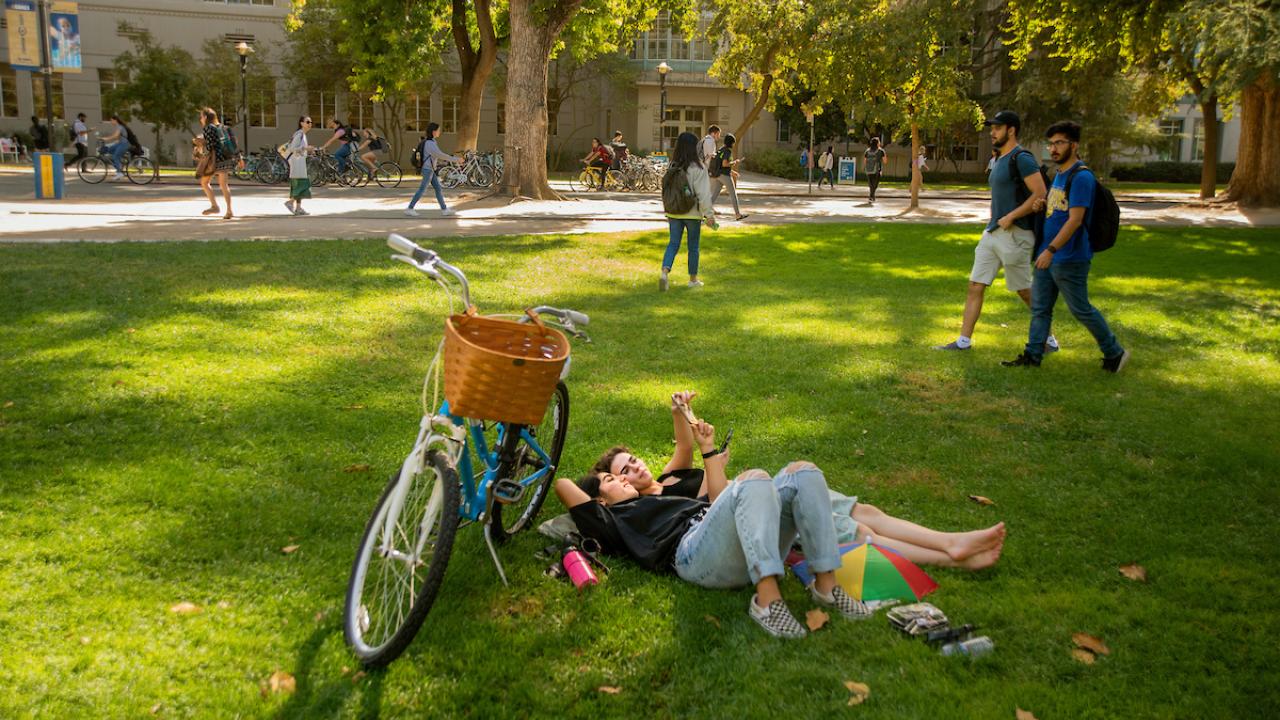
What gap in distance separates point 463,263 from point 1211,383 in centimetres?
840

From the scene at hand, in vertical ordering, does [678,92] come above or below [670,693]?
above

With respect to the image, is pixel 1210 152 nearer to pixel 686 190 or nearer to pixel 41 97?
pixel 686 190

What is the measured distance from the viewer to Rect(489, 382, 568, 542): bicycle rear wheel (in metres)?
4.22

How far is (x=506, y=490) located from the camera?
159 inches

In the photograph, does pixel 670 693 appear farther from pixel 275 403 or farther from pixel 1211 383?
pixel 1211 383

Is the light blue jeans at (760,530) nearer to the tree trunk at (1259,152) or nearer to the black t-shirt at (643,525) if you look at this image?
the black t-shirt at (643,525)

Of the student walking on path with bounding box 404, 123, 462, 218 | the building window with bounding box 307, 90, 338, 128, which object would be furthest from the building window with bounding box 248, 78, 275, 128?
the student walking on path with bounding box 404, 123, 462, 218

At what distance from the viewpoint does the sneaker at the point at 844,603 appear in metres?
4.01

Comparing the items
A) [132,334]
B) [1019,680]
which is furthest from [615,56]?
[1019,680]

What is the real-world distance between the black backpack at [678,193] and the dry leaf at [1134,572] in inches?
277

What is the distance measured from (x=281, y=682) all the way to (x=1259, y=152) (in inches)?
1146

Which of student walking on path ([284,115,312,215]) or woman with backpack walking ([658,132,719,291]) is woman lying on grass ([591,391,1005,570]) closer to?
woman with backpack walking ([658,132,719,291])

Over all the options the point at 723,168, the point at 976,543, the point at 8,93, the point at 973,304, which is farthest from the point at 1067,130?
the point at 8,93

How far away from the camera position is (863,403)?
7180 mm
